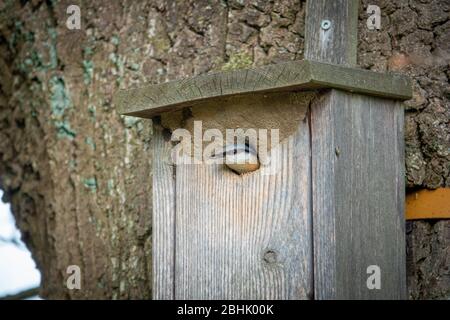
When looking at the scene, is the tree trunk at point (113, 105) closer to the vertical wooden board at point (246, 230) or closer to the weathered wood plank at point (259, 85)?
the weathered wood plank at point (259, 85)

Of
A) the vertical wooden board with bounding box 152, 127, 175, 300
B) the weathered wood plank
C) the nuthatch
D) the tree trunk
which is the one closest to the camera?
the weathered wood plank

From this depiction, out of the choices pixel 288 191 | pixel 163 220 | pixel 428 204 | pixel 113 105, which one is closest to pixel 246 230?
pixel 288 191

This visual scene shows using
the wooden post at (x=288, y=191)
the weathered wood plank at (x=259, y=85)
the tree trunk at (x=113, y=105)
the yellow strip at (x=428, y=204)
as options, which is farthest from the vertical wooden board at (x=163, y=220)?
the yellow strip at (x=428, y=204)

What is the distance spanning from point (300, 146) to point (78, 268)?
104 centimetres

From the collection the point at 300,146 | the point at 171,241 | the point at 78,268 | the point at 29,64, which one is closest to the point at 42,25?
the point at 29,64

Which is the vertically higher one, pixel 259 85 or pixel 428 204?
pixel 259 85

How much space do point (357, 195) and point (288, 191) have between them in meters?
0.16

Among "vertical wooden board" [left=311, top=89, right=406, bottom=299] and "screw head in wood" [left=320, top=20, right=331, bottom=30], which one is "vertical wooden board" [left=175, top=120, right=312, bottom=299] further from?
"screw head in wood" [left=320, top=20, right=331, bottom=30]

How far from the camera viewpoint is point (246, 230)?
1.94 metres

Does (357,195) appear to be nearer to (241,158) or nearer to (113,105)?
(241,158)

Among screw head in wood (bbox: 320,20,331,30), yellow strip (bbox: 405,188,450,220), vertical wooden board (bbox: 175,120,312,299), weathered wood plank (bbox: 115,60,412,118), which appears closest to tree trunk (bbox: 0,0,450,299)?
yellow strip (bbox: 405,188,450,220)

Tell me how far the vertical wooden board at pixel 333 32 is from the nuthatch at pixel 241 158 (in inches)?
15.2

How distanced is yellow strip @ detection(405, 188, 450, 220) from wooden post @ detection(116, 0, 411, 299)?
14 centimetres

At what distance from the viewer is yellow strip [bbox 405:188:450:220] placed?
215cm
